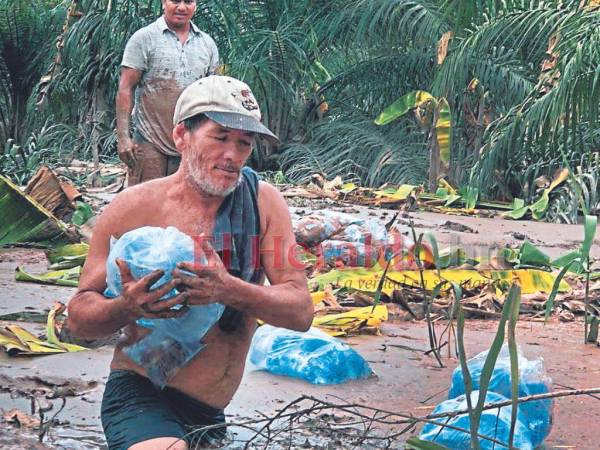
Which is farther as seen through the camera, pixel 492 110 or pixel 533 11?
pixel 492 110

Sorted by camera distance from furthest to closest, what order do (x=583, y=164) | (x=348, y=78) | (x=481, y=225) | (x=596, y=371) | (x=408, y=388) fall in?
(x=348, y=78) < (x=583, y=164) < (x=481, y=225) < (x=596, y=371) < (x=408, y=388)

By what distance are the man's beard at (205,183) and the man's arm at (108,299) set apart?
0.64 feet

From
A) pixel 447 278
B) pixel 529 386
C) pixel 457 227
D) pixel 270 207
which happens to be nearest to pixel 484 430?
pixel 529 386

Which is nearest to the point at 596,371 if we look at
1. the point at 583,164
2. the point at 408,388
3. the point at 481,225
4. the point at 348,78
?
the point at 408,388

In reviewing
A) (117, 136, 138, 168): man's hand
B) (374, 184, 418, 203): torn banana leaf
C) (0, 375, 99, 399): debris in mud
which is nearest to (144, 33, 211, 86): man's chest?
(117, 136, 138, 168): man's hand

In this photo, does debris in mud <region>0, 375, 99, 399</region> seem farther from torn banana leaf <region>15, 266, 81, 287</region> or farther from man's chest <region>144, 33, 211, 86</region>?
man's chest <region>144, 33, 211, 86</region>

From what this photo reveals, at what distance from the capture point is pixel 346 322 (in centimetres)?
501

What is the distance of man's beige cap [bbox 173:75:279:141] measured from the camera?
2.75 metres

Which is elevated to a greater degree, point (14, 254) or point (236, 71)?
point (236, 71)

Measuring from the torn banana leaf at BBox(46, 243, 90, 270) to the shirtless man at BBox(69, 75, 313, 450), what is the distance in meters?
3.79

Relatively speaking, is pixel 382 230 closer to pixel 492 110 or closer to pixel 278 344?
pixel 278 344

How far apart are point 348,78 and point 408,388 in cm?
1186

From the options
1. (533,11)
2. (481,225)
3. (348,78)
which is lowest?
(481,225)

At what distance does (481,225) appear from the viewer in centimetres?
962
